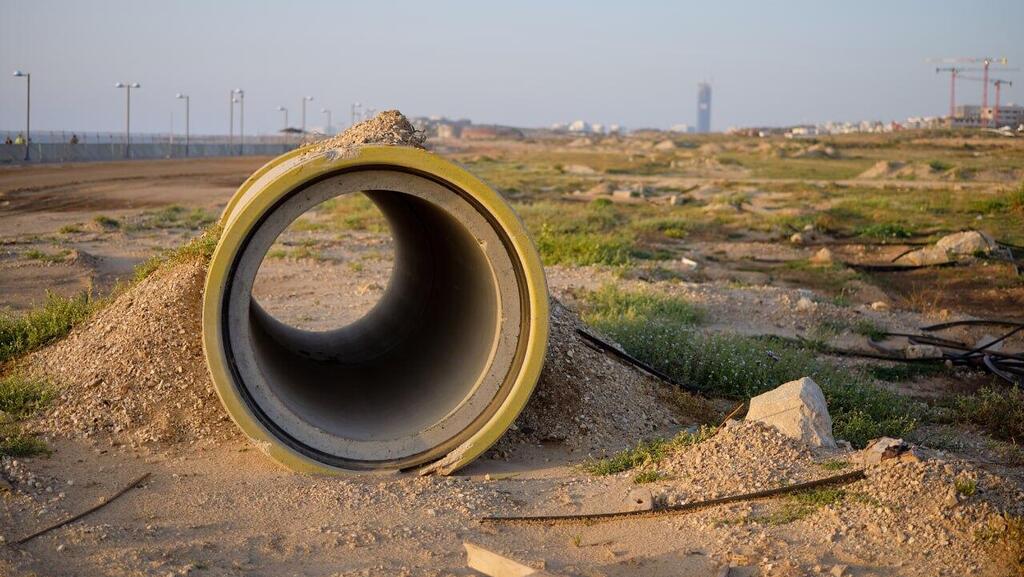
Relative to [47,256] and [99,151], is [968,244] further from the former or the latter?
[99,151]

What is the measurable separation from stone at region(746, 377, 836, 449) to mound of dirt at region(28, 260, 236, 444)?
147 inches

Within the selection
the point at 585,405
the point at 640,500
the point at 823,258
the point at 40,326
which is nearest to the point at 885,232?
the point at 823,258

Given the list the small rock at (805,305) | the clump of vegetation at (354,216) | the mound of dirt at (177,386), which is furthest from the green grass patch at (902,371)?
the clump of vegetation at (354,216)

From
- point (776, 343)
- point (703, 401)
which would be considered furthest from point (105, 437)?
point (776, 343)

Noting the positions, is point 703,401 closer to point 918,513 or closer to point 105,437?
point 918,513

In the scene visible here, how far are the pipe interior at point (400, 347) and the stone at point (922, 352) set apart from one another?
519cm

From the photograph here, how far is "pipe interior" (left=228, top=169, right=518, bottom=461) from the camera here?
22.9ft

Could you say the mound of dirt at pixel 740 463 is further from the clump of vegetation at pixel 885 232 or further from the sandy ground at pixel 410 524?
the clump of vegetation at pixel 885 232

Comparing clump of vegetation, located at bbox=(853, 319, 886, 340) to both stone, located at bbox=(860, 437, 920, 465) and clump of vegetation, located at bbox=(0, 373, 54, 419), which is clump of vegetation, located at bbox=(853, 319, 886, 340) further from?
clump of vegetation, located at bbox=(0, 373, 54, 419)

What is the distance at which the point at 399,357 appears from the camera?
380 inches

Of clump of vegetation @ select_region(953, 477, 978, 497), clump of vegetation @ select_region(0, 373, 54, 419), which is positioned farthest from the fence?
clump of vegetation @ select_region(953, 477, 978, 497)

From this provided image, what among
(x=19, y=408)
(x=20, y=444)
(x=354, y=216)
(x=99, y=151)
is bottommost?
(x=20, y=444)

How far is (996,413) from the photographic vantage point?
877 centimetres

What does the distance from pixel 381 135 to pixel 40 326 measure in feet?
12.3
